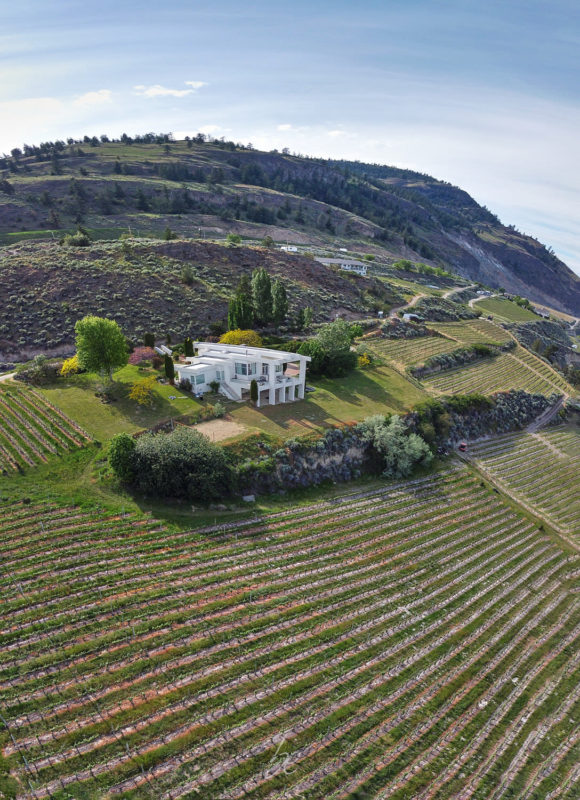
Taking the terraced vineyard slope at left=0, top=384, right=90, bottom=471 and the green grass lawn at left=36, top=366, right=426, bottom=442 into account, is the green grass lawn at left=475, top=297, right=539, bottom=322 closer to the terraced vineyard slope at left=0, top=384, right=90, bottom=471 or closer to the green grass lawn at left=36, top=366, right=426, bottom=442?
the green grass lawn at left=36, top=366, right=426, bottom=442

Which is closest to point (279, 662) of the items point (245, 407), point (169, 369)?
point (245, 407)

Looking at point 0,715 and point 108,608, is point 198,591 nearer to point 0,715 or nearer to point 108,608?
point 108,608

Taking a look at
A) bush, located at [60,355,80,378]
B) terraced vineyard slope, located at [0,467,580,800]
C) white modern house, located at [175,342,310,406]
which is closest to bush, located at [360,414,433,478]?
terraced vineyard slope, located at [0,467,580,800]

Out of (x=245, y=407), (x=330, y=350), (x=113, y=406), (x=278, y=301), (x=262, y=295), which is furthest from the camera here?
(x=278, y=301)

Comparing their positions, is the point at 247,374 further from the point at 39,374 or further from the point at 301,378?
the point at 39,374

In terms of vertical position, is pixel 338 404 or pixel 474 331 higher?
pixel 474 331

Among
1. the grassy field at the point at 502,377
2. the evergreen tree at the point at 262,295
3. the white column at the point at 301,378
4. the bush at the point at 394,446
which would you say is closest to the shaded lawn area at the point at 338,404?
the white column at the point at 301,378

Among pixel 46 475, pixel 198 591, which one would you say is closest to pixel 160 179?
pixel 46 475
